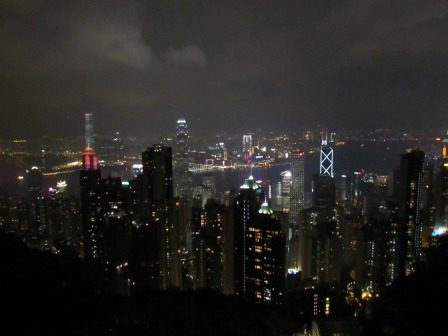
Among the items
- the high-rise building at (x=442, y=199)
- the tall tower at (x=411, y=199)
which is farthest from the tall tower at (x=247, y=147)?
the high-rise building at (x=442, y=199)

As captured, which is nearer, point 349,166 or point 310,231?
point 310,231

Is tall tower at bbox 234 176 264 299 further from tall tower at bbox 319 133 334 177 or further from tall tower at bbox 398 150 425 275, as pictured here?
tall tower at bbox 319 133 334 177

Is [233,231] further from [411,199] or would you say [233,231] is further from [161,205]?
[411,199]

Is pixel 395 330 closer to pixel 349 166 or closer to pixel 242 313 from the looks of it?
pixel 242 313

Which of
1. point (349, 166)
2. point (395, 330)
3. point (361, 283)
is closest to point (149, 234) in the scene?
point (361, 283)

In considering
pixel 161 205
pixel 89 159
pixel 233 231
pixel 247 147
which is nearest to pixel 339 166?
pixel 247 147

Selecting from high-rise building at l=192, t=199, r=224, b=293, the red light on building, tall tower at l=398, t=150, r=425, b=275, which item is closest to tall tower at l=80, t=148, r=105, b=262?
the red light on building
